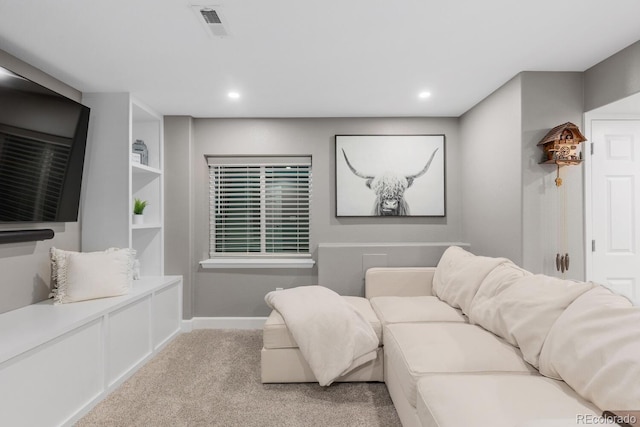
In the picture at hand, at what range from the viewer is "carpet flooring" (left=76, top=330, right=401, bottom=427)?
2127 mm

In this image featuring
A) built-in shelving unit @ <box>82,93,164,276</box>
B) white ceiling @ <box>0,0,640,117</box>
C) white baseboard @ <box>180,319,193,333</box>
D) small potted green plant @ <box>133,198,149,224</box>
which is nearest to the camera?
white ceiling @ <box>0,0,640,117</box>

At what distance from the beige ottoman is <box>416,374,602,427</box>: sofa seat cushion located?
0.95 m

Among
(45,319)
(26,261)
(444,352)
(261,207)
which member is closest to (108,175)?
(26,261)

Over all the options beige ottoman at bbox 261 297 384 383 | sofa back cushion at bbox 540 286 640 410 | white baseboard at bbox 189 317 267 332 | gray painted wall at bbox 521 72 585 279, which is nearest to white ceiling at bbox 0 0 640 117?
gray painted wall at bbox 521 72 585 279

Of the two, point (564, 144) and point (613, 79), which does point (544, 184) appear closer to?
point (564, 144)

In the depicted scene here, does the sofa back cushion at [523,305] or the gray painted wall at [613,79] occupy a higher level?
the gray painted wall at [613,79]

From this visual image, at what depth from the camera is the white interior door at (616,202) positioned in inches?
108

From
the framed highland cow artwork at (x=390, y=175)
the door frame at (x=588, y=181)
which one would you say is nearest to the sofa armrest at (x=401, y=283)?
the framed highland cow artwork at (x=390, y=175)

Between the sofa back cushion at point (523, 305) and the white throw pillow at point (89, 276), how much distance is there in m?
2.83

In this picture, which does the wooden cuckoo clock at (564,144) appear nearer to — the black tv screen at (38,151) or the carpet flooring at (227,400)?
the carpet flooring at (227,400)

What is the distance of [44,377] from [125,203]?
1.62 meters

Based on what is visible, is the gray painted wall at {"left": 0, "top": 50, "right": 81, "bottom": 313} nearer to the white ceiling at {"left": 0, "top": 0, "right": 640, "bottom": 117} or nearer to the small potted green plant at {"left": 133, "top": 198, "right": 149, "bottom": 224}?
the white ceiling at {"left": 0, "top": 0, "right": 640, "bottom": 117}

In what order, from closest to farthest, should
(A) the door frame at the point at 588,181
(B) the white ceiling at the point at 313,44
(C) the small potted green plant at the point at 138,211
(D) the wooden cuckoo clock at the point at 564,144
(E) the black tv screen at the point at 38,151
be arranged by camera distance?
(B) the white ceiling at the point at 313,44 < (E) the black tv screen at the point at 38,151 < (D) the wooden cuckoo clock at the point at 564,144 < (A) the door frame at the point at 588,181 < (C) the small potted green plant at the point at 138,211

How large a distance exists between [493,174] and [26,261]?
4.00 meters
